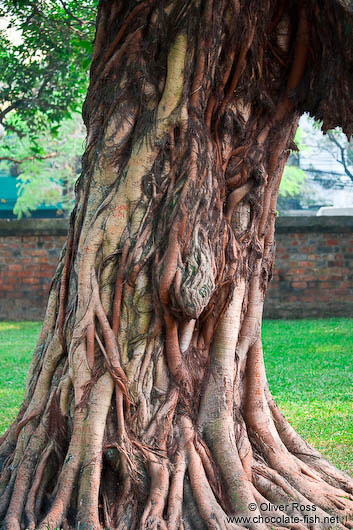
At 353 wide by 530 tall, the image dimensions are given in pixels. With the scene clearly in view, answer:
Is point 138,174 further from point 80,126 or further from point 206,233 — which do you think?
point 80,126

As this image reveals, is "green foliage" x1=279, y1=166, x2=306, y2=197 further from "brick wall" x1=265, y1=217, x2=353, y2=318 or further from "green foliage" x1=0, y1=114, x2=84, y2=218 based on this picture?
"brick wall" x1=265, y1=217, x2=353, y2=318

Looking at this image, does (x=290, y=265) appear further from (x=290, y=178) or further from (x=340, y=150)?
(x=340, y=150)

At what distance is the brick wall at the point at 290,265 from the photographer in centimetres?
1616

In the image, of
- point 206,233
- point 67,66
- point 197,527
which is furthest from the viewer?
point 67,66

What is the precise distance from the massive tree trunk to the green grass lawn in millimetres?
1670

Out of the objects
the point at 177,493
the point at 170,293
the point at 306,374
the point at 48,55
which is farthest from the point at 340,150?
the point at 177,493

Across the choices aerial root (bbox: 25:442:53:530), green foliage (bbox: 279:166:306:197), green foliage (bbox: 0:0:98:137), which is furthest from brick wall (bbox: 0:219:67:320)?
green foliage (bbox: 279:166:306:197)

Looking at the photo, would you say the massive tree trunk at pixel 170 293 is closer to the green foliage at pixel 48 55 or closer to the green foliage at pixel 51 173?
the green foliage at pixel 48 55

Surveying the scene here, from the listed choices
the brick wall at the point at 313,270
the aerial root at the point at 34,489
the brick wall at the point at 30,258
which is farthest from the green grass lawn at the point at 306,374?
the aerial root at the point at 34,489

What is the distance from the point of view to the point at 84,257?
4.19 metres

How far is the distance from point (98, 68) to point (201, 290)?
1495 millimetres

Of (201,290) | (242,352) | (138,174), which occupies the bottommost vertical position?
(242,352)

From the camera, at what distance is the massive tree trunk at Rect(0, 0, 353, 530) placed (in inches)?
156

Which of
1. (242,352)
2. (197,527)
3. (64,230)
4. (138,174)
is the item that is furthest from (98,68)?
(64,230)
